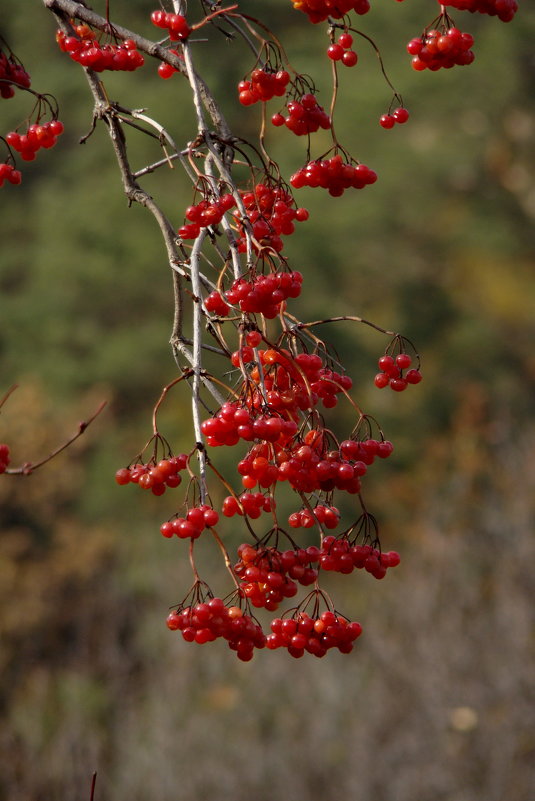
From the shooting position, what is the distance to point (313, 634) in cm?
178

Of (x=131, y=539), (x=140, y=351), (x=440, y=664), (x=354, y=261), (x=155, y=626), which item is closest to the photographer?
(x=440, y=664)

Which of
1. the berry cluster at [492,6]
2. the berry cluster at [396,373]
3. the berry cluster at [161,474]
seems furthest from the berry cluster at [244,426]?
the berry cluster at [492,6]

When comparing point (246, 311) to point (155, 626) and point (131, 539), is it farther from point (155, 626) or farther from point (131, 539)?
point (131, 539)

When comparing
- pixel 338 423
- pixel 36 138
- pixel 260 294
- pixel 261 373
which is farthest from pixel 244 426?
pixel 338 423

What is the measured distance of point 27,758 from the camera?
9227 millimetres

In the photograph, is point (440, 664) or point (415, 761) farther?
point (440, 664)

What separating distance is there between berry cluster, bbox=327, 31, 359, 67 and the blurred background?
23.6 feet

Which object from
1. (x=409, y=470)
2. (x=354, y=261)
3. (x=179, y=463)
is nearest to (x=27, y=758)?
(x=179, y=463)

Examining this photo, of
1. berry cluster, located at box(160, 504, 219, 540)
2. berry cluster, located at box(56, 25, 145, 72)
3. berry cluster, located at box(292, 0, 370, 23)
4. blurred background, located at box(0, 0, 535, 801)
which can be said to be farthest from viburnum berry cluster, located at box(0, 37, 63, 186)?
blurred background, located at box(0, 0, 535, 801)

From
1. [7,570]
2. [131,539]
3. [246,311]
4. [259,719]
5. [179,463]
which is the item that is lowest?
[179,463]

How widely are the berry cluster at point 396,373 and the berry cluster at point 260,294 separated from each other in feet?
1.46

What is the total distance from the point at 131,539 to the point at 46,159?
9.31 meters

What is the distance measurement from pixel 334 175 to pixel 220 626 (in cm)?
81

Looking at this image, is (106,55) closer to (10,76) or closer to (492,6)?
(10,76)
